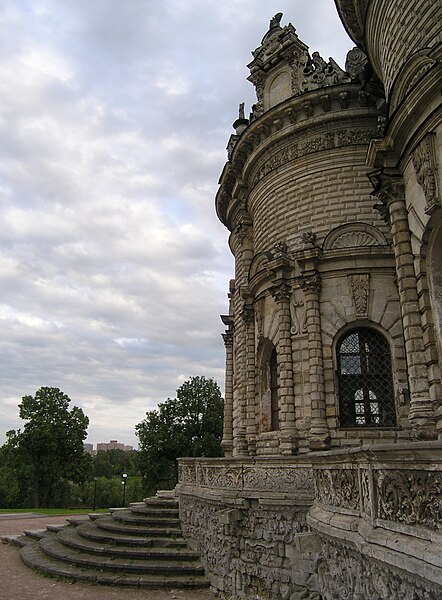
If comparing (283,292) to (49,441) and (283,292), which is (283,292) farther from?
(49,441)

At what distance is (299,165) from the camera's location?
17.6 meters

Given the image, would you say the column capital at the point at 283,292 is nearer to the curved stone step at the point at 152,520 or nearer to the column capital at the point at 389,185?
the column capital at the point at 389,185

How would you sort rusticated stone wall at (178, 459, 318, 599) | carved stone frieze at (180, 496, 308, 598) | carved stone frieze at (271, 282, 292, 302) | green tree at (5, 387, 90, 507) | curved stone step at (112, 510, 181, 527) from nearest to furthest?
rusticated stone wall at (178, 459, 318, 599), carved stone frieze at (180, 496, 308, 598), curved stone step at (112, 510, 181, 527), carved stone frieze at (271, 282, 292, 302), green tree at (5, 387, 90, 507)

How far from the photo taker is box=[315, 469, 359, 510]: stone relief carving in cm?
606

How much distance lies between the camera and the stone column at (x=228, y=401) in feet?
69.8

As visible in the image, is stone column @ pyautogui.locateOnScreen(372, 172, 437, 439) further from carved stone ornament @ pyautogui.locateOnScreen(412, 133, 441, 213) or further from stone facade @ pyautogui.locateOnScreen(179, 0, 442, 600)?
Result: carved stone ornament @ pyautogui.locateOnScreen(412, 133, 441, 213)

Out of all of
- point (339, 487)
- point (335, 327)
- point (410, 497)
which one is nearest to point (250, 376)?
point (335, 327)

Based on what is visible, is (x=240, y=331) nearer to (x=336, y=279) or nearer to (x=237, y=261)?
(x=237, y=261)

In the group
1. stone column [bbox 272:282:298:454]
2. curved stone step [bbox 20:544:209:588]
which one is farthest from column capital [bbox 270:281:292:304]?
curved stone step [bbox 20:544:209:588]

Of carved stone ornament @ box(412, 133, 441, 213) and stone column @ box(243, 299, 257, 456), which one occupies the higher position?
carved stone ornament @ box(412, 133, 441, 213)

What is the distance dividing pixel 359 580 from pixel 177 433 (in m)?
37.9

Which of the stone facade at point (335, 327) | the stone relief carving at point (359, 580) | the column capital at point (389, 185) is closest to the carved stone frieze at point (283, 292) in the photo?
the stone facade at point (335, 327)

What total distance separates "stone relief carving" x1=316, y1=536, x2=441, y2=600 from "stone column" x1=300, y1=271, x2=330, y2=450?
7.61m

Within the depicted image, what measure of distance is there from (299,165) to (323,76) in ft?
11.2
